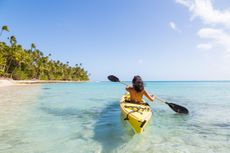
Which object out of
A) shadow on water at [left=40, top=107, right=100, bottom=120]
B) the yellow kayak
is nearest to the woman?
the yellow kayak

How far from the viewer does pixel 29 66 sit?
76188 mm

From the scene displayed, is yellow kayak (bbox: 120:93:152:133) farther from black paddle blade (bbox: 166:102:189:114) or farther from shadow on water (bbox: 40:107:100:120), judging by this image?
black paddle blade (bbox: 166:102:189:114)

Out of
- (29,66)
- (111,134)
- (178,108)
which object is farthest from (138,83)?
(29,66)

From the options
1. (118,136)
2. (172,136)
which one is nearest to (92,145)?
(118,136)

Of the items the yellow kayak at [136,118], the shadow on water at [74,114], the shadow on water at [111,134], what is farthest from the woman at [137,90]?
the shadow on water at [74,114]

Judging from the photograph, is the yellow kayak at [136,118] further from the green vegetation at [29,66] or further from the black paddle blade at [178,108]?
the green vegetation at [29,66]

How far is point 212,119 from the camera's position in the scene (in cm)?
1043

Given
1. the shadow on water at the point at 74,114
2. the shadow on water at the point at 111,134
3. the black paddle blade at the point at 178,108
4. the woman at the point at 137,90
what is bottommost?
the shadow on water at the point at 74,114

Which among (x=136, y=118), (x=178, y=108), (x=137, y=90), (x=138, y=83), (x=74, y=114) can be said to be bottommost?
(x=74, y=114)

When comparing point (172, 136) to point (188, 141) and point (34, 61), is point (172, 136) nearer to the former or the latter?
point (188, 141)

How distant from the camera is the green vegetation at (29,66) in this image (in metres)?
59.7

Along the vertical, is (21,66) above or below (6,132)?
above

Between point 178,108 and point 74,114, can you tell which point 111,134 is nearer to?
point 74,114

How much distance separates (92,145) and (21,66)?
74.9 meters
